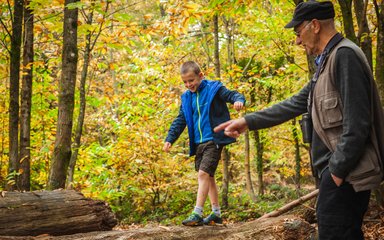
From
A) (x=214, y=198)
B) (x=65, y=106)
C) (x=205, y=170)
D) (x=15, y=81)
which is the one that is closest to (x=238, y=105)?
(x=205, y=170)

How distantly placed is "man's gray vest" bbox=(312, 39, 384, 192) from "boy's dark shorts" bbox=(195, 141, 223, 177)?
252 cm

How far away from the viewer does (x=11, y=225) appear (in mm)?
4141

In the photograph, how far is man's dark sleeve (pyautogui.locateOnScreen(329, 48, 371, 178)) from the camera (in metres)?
2.20

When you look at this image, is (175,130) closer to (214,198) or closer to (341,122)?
(214,198)

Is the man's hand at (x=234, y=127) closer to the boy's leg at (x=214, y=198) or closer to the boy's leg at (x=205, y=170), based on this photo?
the boy's leg at (x=205, y=170)

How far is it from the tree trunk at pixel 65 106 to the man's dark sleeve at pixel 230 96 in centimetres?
222

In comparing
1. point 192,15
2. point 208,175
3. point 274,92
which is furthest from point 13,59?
point 274,92

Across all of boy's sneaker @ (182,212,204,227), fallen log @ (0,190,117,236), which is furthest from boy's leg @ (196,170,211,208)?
fallen log @ (0,190,117,236)

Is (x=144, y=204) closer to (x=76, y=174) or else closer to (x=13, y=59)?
(x=76, y=174)

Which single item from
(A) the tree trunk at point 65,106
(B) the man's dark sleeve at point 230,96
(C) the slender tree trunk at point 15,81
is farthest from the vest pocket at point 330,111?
(C) the slender tree trunk at point 15,81

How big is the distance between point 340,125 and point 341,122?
0.08 ft

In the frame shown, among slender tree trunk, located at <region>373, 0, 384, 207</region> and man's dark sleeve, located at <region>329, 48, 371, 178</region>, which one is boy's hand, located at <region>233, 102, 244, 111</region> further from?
man's dark sleeve, located at <region>329, 48, 371, 178</region>

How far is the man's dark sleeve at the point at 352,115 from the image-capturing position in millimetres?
2201

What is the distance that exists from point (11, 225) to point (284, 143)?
13871 millimetres
